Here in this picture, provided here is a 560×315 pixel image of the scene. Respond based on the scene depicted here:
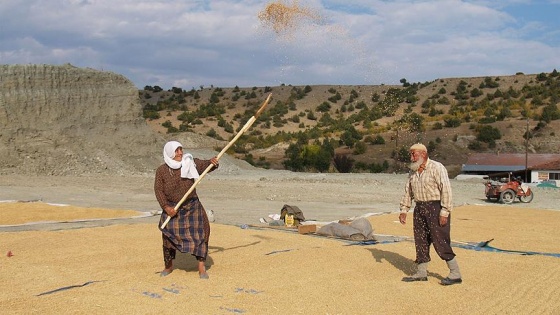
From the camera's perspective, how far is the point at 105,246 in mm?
10289

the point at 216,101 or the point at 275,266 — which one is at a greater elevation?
the point at 216,101

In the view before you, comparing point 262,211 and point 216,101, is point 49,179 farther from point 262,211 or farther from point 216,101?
point 216,101

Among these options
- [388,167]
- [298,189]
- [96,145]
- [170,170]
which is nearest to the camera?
[170,170]

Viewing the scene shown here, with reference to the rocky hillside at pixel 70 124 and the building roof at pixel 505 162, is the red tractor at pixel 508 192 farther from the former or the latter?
the rocky hillside at pixel 70 124

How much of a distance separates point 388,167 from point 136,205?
93.7 ft

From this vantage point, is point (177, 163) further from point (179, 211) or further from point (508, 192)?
point (508, 192)

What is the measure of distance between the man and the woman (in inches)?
91.6

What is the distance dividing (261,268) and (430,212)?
2145mm

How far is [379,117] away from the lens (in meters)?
65.4

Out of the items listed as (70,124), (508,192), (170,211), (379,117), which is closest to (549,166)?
(508,192)

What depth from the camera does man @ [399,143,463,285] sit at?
783 cm

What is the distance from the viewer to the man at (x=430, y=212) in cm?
783

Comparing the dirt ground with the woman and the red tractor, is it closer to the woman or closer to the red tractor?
the woman

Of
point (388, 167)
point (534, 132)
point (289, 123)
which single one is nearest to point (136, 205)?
point (388, 167)
